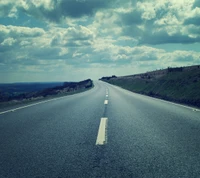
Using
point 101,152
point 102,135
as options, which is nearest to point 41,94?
point 102,135

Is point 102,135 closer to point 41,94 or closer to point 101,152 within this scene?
point 101,152

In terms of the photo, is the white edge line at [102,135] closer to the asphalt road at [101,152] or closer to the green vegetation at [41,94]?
the asphalt road at [101,152]

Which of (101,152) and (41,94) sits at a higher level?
(101,152)

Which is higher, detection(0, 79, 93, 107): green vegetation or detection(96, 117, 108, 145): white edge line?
detection(96, 117, 108, 145): white edge line

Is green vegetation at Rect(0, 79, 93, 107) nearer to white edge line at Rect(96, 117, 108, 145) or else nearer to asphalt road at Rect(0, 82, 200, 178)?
white edge line at Rect(96, 117, 108, 145)

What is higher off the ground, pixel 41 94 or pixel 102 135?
pixel 102 135

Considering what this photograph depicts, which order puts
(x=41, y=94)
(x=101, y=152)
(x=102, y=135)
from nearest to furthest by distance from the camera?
1. (x=101, y=152)
2. (x=102, y=135)
3. (x=41, y=94)

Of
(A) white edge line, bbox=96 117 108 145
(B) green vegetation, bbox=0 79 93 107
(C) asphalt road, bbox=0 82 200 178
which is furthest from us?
(B) green vegetation, bbox=0 79 93 107

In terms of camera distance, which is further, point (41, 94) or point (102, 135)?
point (41, 94)

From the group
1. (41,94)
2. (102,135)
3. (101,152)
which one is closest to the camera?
(101,152)

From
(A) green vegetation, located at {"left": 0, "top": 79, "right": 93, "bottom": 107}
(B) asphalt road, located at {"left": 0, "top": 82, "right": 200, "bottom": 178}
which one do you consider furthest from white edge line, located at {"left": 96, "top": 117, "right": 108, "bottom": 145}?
(A) green vegetation, located at {"left": 0, "top": 79, "right": 93, "bottom": 107}

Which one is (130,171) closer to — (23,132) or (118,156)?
(118,156)

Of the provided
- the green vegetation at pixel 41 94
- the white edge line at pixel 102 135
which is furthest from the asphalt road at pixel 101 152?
the green vegetation at pixel 41 94

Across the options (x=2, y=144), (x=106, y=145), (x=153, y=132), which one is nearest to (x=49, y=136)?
(x=2, y=144)
